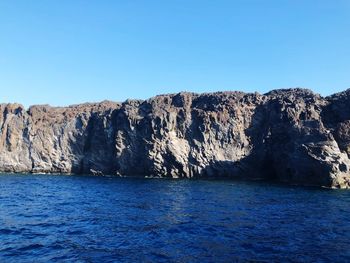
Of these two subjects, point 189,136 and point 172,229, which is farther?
point 189,136

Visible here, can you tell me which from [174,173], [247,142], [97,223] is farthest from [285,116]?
[97,223]

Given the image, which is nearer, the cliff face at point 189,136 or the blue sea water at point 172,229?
the blue sea water at point 172,229

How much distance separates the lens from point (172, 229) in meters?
30.9

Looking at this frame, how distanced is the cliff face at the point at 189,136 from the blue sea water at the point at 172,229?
107 ft

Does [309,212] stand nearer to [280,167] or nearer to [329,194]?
[329,194]

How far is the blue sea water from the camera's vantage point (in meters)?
23.6

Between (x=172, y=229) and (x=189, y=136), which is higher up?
(x=189, y=136)

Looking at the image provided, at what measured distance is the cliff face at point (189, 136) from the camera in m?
79.9

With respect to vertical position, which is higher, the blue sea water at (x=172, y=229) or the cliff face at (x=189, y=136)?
the cliff face at (x=189, y=136)

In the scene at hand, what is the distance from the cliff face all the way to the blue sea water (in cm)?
3268

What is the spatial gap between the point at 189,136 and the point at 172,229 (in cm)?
6620

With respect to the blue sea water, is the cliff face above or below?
above

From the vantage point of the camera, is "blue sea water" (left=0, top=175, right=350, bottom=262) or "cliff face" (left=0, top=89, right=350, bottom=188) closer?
"blue sea water" (left=0, top=175, right=350, bottom=262)

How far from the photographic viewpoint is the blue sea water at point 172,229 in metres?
23.6
